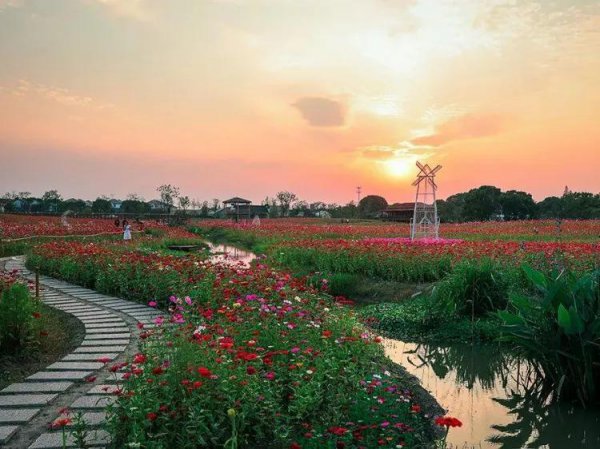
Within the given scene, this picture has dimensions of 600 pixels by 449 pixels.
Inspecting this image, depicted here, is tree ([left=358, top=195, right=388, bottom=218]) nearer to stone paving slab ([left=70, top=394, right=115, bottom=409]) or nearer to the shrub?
the shrub

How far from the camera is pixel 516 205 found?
50.3m

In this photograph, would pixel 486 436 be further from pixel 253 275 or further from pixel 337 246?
pixel 337 246

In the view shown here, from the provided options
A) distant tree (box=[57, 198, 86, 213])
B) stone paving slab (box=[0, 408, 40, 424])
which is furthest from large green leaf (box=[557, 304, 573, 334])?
distant tree (box=[57, 198, 86, 213])

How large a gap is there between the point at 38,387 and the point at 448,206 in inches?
2026

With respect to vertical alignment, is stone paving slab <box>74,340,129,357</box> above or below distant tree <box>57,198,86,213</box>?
below

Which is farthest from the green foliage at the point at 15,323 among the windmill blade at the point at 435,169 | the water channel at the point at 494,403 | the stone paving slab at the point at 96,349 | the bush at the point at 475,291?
the windmill blade at the point at 435,169

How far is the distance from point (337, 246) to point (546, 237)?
1254cm

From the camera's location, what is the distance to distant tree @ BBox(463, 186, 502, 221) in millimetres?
48031

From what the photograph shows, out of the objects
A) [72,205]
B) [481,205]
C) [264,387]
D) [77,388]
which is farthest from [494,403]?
[72,205]

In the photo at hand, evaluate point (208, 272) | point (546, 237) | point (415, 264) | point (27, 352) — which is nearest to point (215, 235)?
point (546, 237)

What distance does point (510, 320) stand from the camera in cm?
512

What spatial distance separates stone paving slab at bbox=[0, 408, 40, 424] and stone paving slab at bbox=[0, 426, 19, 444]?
101 mm

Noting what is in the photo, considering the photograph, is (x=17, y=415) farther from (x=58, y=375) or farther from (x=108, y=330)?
(x=108, y=330)

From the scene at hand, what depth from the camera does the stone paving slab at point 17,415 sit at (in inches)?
144
